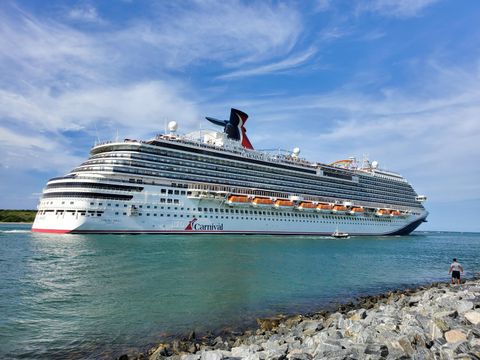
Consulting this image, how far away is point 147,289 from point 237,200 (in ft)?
127

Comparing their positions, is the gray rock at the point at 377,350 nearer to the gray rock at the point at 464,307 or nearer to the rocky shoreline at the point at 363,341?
the rocky shoreline at the point at 363,341

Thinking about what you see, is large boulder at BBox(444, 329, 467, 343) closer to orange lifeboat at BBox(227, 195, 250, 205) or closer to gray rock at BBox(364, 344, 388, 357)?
gray rock at BBox(364, 344, 388, 357)

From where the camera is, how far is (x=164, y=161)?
171 ft

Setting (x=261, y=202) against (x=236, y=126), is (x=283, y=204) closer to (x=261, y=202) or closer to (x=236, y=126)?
(x=261, y=202)

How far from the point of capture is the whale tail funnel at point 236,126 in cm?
6769

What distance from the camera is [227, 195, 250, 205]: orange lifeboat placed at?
55.0 m

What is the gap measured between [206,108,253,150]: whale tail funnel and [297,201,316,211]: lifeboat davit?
1545cm

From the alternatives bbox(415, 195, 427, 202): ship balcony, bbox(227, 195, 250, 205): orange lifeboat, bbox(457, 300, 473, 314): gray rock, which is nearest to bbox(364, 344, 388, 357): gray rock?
bbox(457, 300, 473, 314): gray rock

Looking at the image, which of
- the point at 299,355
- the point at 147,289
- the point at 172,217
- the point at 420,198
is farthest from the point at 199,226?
the point at 420,198

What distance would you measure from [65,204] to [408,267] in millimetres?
38844

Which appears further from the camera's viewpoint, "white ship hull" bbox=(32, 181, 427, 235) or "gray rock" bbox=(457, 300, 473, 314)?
"white ship hull" bbox=(32, 181, 427, 235)

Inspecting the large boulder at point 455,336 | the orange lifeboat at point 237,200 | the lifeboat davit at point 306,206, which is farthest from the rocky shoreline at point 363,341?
the lifeboat davit at point 306,206

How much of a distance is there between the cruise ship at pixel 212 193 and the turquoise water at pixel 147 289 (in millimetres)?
12522

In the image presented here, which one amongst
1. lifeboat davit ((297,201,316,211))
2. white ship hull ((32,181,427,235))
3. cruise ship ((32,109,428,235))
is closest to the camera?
white ship hull ((32,181,427,235))
